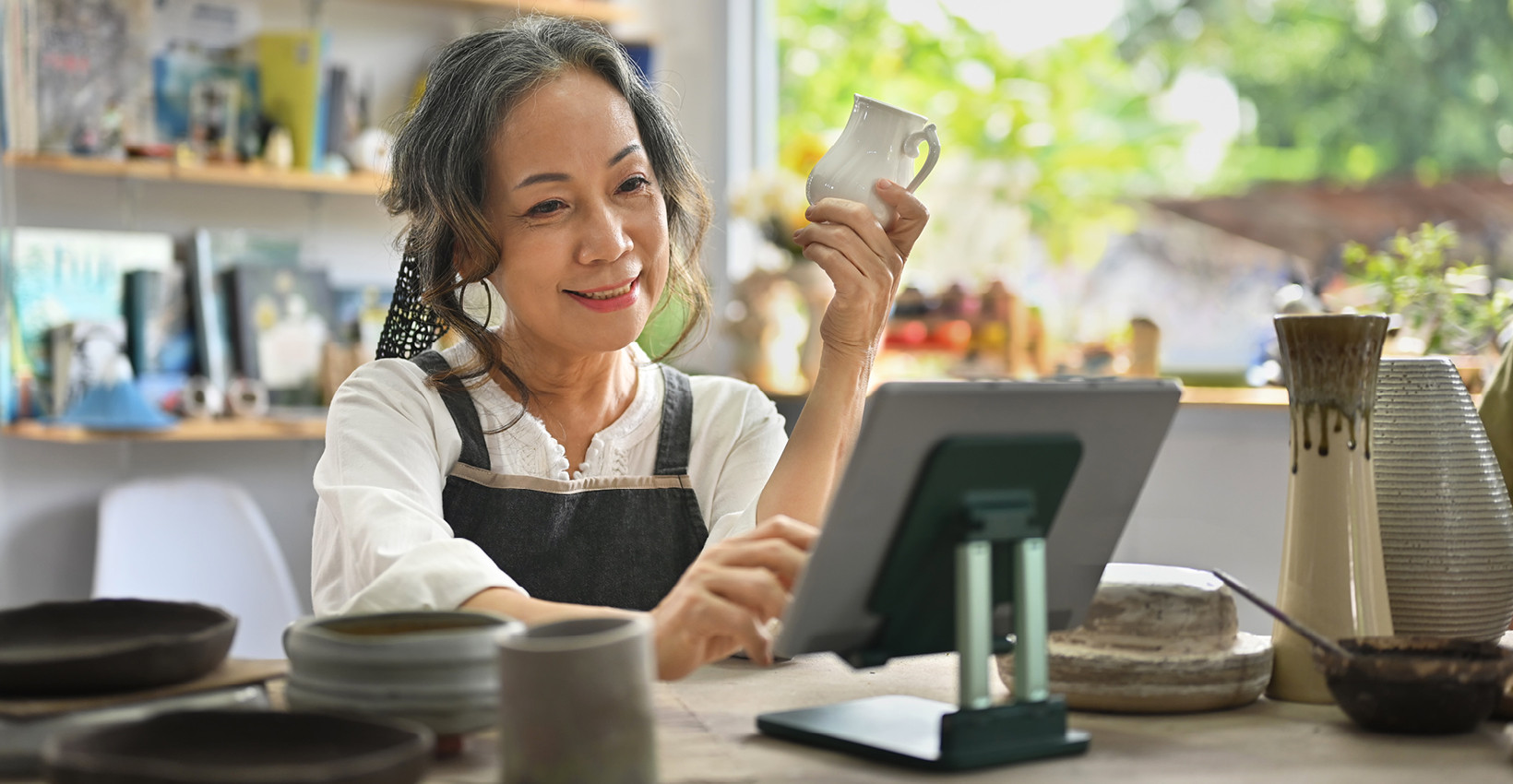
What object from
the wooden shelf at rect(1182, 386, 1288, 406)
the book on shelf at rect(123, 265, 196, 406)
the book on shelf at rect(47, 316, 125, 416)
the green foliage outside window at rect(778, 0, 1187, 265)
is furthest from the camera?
the green foliage outside window at rect(778, 0, 1187, 265)

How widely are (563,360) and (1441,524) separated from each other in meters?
0.96

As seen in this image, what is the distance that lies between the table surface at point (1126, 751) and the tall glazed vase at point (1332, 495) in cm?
6

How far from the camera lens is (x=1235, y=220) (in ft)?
11.4

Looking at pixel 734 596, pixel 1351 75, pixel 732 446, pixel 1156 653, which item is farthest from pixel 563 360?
pixel 1351 75

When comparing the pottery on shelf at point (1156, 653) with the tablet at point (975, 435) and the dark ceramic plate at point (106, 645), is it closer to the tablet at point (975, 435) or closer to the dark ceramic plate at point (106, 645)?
the tablet at point (975, 435)

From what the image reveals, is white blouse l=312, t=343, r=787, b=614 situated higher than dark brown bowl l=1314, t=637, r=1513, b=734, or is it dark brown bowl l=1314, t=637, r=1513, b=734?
white blouse l=312, t=343, r=787, b=614

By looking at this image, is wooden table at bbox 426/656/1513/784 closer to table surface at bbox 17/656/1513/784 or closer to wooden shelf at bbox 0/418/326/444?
table surface at bbox 17/656/1513/784

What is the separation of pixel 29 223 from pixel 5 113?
0.23 m

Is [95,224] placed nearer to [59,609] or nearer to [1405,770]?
[59,609]

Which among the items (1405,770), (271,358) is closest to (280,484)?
(271,358)

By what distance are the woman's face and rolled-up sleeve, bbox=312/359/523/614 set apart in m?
0.17

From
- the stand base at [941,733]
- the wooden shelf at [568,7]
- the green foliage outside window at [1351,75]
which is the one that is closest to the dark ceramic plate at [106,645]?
the stand base at [941,733]

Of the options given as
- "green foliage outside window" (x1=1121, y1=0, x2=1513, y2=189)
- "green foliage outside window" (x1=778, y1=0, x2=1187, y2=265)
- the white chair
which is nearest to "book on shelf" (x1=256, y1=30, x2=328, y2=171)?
the white chair

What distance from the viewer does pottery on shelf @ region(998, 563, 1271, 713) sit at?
1.05 metres
